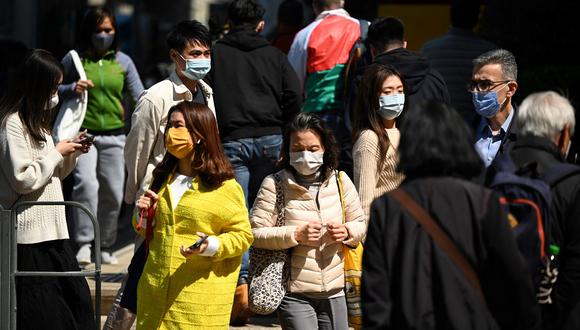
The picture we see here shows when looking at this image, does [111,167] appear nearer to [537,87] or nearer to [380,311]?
[537,87]

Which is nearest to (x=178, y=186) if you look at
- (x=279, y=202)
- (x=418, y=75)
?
(x=279, y=202)

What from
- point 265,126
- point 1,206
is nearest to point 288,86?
point 265,126

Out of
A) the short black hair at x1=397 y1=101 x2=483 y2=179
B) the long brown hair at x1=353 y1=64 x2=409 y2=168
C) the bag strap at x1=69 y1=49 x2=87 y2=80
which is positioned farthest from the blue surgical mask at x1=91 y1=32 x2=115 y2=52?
the short black hair at x1=397 y1=101 x2=483 y2=179

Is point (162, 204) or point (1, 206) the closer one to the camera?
point (162, 204)

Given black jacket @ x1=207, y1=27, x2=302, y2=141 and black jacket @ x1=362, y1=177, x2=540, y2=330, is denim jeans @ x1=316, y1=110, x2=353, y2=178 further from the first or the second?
black jacket @ x1=362, y1=177, x2=540, y2=330

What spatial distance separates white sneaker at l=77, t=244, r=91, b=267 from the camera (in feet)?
30.9

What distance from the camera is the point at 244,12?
871cm

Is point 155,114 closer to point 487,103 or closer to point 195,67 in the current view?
point 195,67

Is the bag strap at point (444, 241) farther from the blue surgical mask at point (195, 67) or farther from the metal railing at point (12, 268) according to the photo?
the blue surgical mask at point (195, 67)

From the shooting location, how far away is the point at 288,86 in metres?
8.55

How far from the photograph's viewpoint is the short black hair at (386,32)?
28.0 feet

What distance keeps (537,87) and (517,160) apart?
5695 mm

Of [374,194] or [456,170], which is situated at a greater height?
[456,170]

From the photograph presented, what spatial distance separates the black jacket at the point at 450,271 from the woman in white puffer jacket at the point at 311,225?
5.70ft
